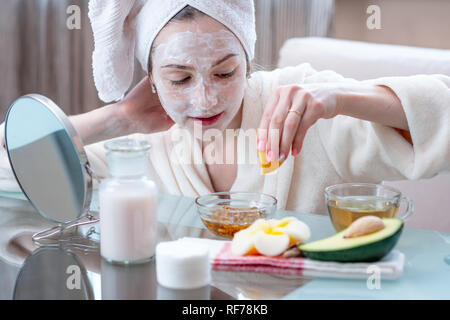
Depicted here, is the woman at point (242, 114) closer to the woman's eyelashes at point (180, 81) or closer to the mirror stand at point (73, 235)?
the woman's eyelashes at point (180, 81)

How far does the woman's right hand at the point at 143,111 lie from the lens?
1.36m

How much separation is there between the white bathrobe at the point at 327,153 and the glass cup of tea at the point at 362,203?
7.7 inches

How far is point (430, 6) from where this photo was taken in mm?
3098

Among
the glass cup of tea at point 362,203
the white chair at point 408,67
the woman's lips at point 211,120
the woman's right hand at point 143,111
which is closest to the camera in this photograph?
the glass cup of tea at point 362,203

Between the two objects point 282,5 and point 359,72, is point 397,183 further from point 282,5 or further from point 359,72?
point 282,5

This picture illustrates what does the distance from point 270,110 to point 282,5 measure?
2578 mm

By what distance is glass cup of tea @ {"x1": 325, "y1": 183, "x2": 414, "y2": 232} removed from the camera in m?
0.82

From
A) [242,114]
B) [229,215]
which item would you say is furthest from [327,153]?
[229,215]

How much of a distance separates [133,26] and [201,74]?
23 cm

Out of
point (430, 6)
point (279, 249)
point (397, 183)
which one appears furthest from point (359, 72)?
point (430, 6)

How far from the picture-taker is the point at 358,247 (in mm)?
707

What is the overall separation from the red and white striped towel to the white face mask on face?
1.46 ft

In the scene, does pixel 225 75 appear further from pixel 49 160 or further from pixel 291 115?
pixel 49 160

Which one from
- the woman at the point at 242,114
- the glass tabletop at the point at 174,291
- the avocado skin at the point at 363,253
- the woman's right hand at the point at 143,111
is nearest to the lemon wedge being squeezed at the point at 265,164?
the woman at the point at 242,114
